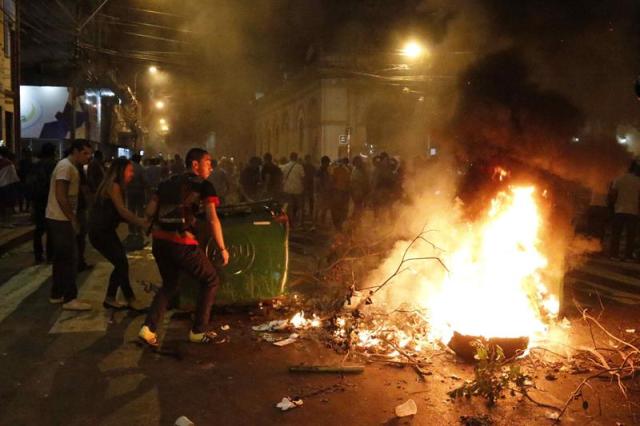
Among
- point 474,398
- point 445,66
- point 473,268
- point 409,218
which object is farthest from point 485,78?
point 474,398

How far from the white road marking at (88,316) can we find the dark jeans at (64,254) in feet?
0.96

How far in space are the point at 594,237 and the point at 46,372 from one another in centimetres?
1165

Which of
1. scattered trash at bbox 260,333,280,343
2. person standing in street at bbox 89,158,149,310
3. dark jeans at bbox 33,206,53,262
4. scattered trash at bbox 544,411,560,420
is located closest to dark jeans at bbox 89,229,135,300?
person standing in street at bbox 89,158,149,310

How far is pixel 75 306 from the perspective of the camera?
6.29 metres

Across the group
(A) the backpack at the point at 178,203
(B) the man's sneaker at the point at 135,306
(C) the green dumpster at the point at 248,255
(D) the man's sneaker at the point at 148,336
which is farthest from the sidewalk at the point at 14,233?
(A) the backpack at the point at 178,203

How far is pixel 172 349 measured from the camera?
203 inches

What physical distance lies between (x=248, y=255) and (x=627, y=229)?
8.01 m

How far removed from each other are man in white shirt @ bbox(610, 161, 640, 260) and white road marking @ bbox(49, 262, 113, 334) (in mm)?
8953

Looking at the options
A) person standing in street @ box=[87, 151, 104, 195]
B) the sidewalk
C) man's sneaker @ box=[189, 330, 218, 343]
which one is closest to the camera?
man's sneaker @ box=[189, 330, 218, 343]

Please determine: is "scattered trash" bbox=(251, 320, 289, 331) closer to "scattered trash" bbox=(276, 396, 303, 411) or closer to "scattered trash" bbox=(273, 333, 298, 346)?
"scattered trash" bbox=(273, 333, 298, 346)

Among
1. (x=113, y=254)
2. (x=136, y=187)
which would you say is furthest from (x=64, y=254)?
(x=136, y=187)

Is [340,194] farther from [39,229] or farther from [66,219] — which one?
[66,219]

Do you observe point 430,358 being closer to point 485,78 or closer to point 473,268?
point 473,268

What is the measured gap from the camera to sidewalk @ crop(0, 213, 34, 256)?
10445 millimetres
